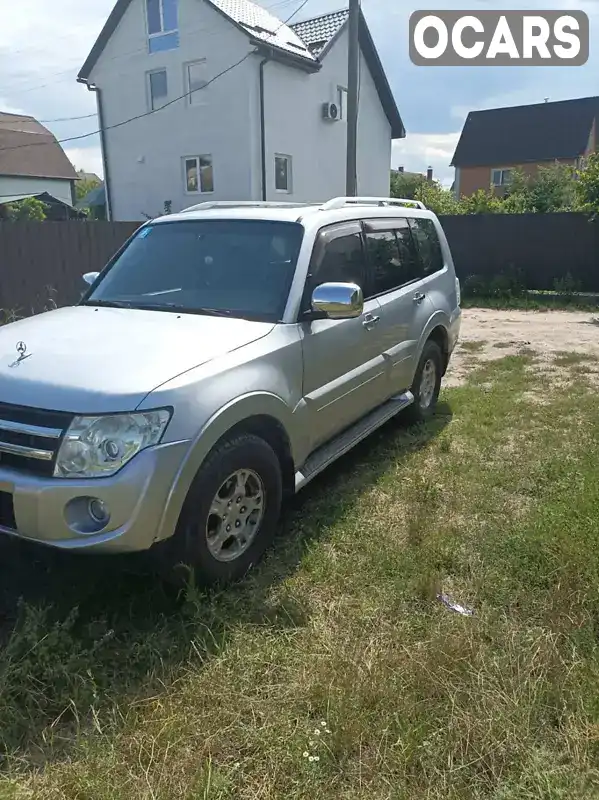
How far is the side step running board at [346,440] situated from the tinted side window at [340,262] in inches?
37.4

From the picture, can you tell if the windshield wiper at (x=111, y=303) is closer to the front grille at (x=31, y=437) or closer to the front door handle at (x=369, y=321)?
the front grille at (x=31, y=437)

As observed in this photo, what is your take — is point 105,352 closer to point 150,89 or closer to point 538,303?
point 538,303

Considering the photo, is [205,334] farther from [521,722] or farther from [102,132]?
[102,132]

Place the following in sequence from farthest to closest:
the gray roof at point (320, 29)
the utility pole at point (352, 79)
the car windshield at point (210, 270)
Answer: the gray roof at point (320, 29) < the utility pole at point (352, 79) < the car windshield at point (210, 270)

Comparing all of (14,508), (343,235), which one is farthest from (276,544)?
(343,235)

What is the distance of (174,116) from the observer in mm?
20594

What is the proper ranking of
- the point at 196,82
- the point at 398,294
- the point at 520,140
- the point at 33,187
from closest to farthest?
the point at 398,294, the point at 196,82, the point at 33,187, the point at 520,140

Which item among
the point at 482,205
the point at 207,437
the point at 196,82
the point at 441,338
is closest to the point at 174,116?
the point at 196,82

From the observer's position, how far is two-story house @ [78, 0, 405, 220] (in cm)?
1933

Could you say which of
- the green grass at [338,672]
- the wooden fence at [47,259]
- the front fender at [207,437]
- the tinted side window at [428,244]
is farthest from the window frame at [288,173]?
the front fender at [207,437]

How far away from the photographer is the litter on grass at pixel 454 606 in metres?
2.95

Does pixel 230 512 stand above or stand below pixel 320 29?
below

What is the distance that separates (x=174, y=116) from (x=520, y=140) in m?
31.5

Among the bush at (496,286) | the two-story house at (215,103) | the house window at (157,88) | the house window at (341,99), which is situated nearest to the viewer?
the bush at (496,286)
